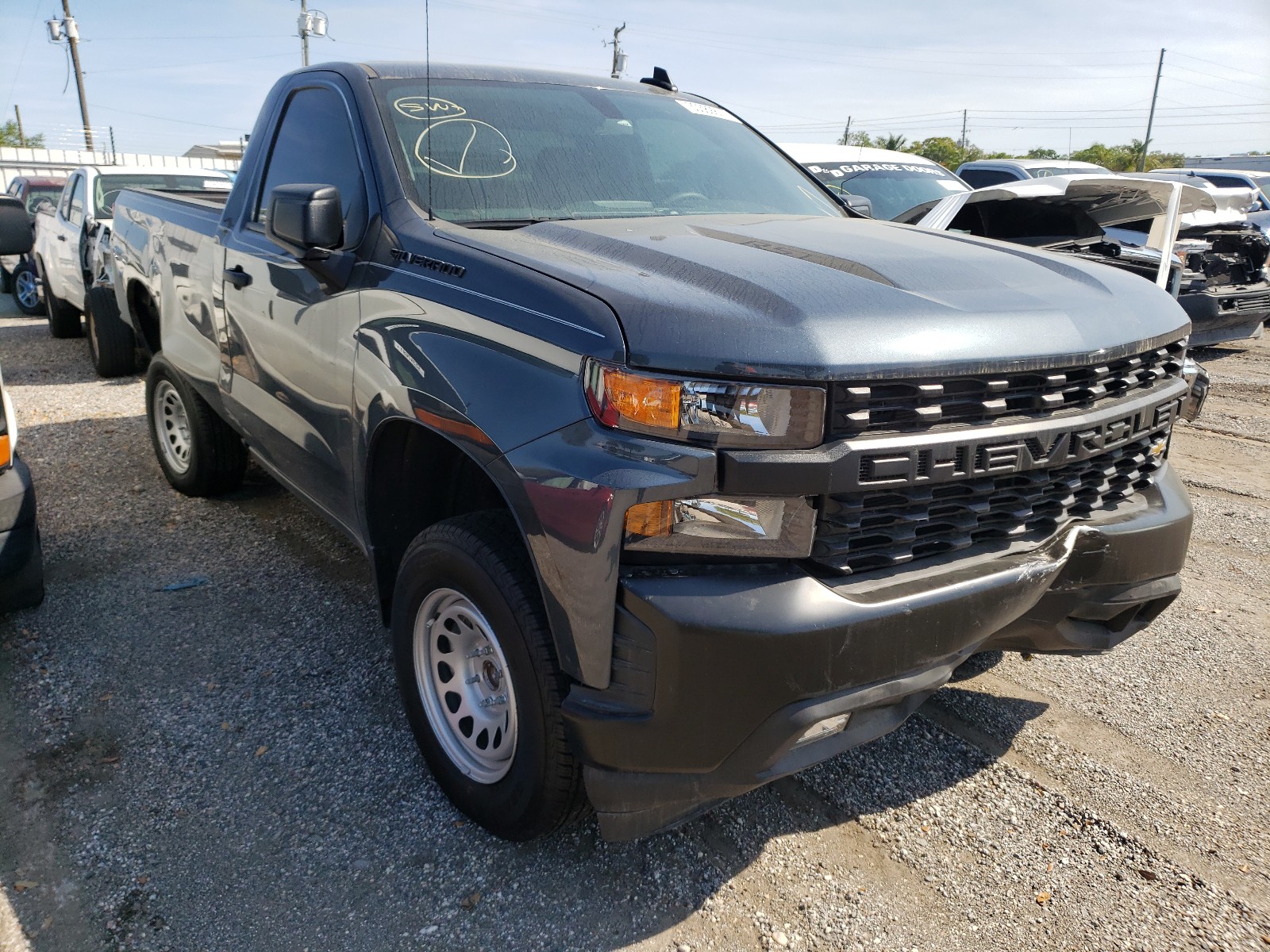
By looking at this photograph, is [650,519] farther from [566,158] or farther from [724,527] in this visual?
[566,158]

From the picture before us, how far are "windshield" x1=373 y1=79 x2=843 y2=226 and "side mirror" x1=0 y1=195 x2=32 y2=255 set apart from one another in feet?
5.64

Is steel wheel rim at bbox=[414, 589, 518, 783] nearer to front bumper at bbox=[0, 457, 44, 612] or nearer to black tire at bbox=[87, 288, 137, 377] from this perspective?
front bumper at bbox=[0, 457, 44, 612]

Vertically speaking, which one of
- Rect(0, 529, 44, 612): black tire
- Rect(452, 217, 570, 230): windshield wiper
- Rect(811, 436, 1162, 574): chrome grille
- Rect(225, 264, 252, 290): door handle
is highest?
Rect(452, 217, 570, 230): windshield wiper

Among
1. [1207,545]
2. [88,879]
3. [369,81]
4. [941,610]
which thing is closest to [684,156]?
[369,81]

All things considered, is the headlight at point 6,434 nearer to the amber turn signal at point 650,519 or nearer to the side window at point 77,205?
the amber turn signal at point 650,519

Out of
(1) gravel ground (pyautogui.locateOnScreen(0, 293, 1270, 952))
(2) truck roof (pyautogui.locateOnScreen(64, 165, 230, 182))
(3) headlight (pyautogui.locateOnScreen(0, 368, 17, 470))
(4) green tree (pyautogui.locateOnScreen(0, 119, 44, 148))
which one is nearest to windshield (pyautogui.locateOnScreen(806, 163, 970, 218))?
(1) gravel ground (pyautogui.locateOnScreen(0, 293, 1270, 952))

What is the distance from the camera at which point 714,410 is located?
6.36 feet

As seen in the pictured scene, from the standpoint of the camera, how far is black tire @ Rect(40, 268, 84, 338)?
10.6 metres

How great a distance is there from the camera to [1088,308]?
95.0 inches

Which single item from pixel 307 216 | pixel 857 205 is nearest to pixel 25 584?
pixel 307 216

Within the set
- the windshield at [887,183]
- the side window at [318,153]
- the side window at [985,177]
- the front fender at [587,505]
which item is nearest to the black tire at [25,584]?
the side window at [318,153]

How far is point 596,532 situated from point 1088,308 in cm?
143

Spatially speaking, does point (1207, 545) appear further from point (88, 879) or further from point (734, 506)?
point (88, 879)

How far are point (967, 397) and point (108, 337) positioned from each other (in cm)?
793
